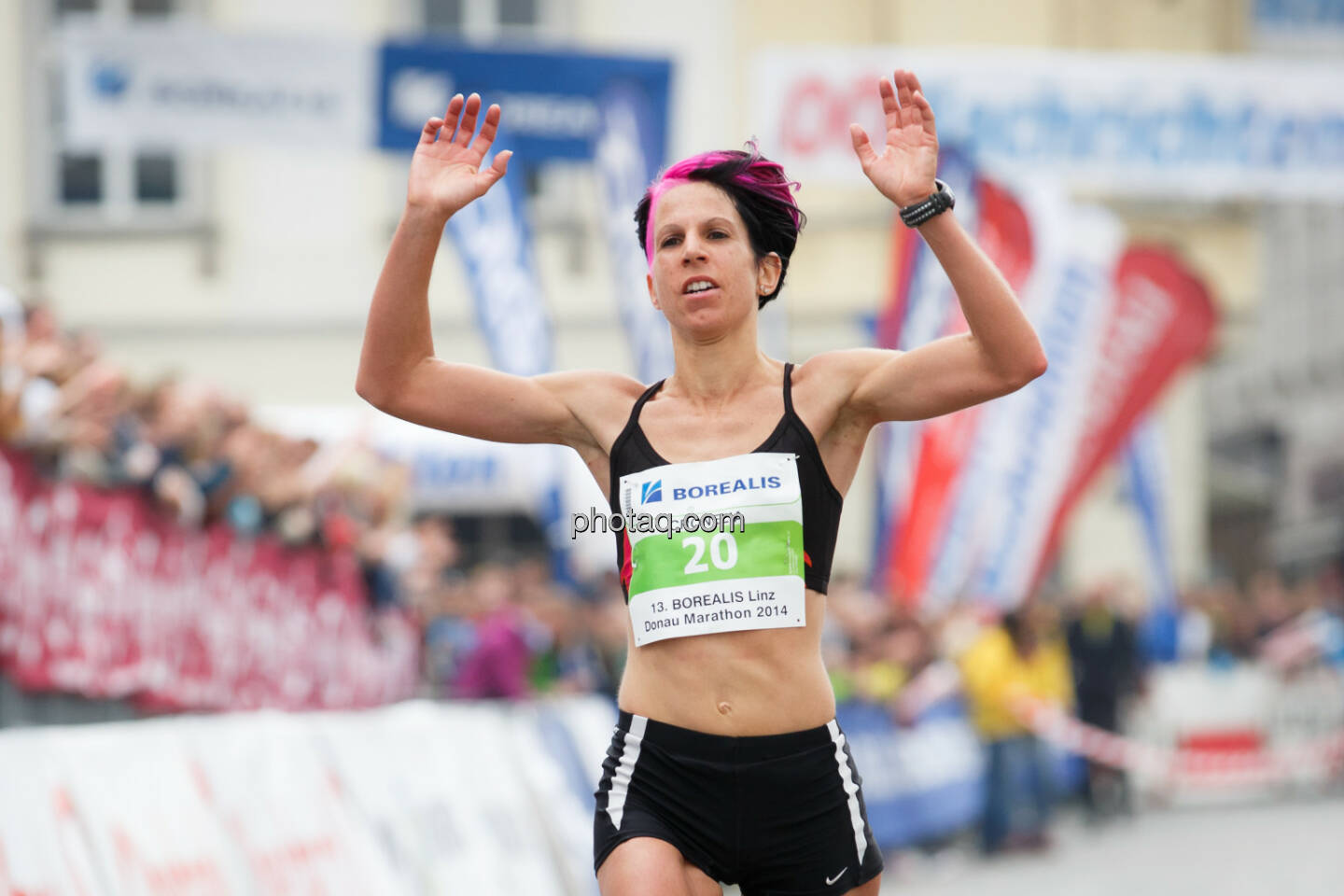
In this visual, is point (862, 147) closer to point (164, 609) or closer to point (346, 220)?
point (164, 609)

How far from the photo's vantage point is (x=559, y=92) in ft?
38.7

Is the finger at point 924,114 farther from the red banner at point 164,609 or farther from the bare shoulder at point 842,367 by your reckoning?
the red banner at point 164,609

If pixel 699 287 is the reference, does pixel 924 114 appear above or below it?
above

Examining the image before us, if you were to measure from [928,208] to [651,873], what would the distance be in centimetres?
145

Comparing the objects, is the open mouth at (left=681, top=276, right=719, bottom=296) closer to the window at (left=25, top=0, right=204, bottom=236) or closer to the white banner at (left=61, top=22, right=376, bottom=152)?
the white banner at (left=61, top=22, right=376, bottom=152)

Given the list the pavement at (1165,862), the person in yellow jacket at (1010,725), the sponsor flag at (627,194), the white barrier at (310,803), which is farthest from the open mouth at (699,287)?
the person in yellow jacket at (1010,725)

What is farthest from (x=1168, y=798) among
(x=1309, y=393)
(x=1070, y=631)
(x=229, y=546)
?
(x=1309, y=393)

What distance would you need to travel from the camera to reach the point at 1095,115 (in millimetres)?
15711

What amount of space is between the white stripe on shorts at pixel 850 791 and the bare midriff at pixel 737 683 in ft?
0.14

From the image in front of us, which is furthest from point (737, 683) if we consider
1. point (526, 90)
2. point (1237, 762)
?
point (1237, 762)

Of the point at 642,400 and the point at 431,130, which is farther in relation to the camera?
the point at 642,400

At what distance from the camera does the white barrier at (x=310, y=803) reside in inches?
218

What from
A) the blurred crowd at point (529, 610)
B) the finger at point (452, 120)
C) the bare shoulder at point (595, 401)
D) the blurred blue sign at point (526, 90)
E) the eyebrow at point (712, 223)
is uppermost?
the blurred blue sign at point (526, 90)

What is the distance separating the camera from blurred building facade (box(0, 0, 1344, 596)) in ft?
72.8
